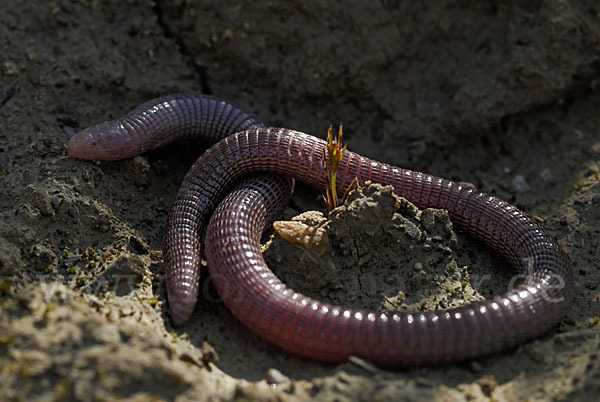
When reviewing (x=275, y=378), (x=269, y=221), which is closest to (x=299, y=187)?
(x=269, y=221)

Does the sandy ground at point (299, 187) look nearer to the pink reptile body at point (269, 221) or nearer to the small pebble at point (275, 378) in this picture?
the small pebble at point (275, 378)

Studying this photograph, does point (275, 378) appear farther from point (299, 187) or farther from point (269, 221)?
point (299, 187)

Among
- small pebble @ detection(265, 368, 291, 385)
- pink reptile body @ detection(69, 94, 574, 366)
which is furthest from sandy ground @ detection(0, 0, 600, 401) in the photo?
pink reptile body @ detection(69, 94, 574, 366)

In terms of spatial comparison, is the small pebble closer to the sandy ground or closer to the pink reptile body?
the sandy ground

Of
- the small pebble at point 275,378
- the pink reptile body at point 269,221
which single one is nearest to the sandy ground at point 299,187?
the small pebble at point 275,378

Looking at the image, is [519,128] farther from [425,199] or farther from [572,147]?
[425,199]

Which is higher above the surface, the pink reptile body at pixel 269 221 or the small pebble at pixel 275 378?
the pink reptile body at pixel 269 221

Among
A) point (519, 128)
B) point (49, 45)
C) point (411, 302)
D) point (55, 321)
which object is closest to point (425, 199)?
point (411, 302)
